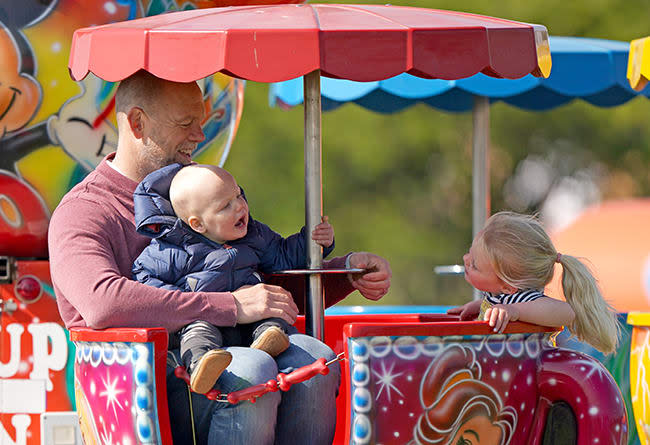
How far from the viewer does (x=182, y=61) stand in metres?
2.74

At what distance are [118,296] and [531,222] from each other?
1235 millimetres

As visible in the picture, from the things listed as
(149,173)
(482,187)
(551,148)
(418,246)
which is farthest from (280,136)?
(149,173)

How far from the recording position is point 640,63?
4168 mm

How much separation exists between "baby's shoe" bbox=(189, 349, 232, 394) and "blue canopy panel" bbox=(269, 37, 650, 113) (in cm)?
354

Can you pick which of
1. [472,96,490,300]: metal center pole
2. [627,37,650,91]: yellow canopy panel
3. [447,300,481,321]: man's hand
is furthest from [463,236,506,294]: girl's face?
[472,96,490,300]: metal center pole

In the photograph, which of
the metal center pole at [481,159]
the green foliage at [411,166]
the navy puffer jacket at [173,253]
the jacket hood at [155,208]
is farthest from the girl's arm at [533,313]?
the green foliage at [411,166]

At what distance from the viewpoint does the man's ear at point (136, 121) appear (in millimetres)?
3326

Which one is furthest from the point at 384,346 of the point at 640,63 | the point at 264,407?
the point at 640,63

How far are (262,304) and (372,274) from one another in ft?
1.61

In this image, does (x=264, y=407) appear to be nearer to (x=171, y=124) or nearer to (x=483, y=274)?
(x=483, y=274)

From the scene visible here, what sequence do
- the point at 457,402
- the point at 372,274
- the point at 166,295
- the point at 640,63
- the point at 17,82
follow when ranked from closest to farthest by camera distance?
the point at 457,402
the point at 166,295
the point at 372,274
the point at 17,82
the point at 640,63

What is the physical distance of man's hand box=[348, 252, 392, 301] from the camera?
11.3ft

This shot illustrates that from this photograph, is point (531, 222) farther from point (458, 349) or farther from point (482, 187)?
point (482, 187)

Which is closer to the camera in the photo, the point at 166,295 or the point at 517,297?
the point at 166,295
